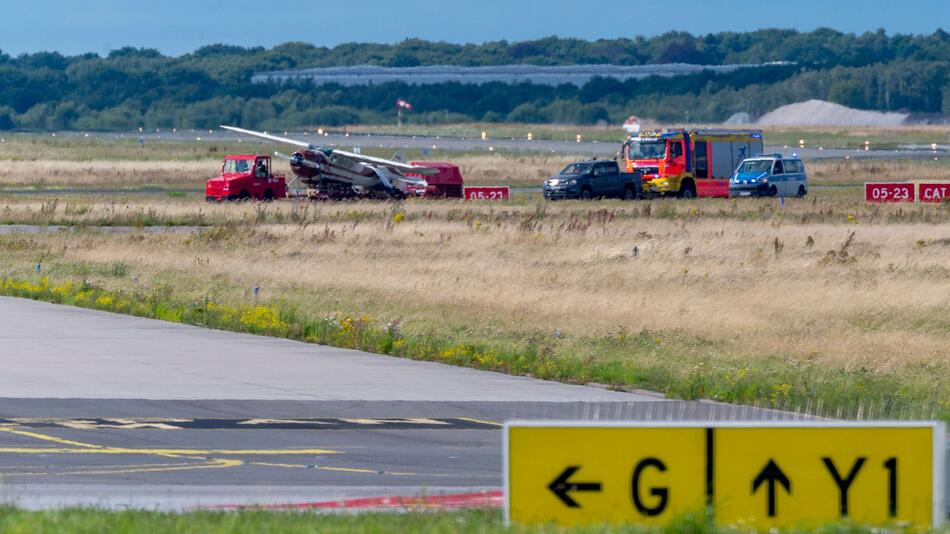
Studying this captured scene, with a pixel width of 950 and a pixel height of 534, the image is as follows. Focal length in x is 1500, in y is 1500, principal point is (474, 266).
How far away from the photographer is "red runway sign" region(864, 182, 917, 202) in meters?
54.0

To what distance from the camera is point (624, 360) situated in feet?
67.4

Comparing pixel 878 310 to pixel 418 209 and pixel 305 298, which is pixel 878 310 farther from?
pixel 418 209

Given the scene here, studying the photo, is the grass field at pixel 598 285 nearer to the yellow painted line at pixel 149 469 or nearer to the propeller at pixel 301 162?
the yellow painted line at pixel 149 469

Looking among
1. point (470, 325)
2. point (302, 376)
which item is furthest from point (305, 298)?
point (302, 376)

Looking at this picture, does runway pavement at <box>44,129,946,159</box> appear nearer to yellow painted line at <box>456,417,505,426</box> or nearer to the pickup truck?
the pickup truck

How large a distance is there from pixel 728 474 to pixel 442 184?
50.5 m

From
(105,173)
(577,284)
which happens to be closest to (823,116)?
(105,173)

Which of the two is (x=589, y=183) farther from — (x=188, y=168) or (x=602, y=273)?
(x=188, y=168)

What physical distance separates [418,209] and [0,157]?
5272cm

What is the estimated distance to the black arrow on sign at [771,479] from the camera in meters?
9.26

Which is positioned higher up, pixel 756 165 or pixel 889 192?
pixel 756 165

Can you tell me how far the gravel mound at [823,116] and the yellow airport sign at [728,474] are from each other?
163 m

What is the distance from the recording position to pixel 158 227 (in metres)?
45.6

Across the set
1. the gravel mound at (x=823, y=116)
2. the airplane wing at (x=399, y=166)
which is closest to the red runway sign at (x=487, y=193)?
the airplane wing at (x=399, y=166)
